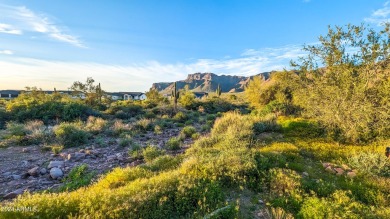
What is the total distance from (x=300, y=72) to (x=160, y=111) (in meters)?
18.4

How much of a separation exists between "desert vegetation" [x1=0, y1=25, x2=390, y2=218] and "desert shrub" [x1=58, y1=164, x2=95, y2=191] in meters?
0.04

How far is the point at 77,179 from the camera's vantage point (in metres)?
7.03

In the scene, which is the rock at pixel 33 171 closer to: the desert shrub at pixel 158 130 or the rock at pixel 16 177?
the rock at pixel 16 177

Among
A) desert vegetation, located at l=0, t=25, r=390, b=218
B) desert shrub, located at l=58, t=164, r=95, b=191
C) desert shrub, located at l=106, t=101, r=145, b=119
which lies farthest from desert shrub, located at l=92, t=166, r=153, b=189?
desert shrub, located at l=106, t=101, r=145, b=119

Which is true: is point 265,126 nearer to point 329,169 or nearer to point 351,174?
point 329,169

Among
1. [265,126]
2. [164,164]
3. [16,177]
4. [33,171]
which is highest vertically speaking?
[265,126]

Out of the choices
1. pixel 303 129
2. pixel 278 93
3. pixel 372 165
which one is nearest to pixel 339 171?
pixel 372 165

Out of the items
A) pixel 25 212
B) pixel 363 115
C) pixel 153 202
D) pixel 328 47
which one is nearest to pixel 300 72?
pixel 328 47

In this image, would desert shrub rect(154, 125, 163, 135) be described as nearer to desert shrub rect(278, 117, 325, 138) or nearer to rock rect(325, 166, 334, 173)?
desert shrub rect(278, 117, 325, 138)

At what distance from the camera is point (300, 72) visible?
10836 mm

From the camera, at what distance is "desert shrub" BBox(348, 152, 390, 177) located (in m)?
6.21

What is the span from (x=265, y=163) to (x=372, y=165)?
9.74 feet

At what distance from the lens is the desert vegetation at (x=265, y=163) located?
427 cm

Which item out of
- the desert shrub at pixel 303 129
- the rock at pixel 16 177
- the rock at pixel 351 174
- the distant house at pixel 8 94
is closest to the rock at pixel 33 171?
the rock at pixel 16 177
